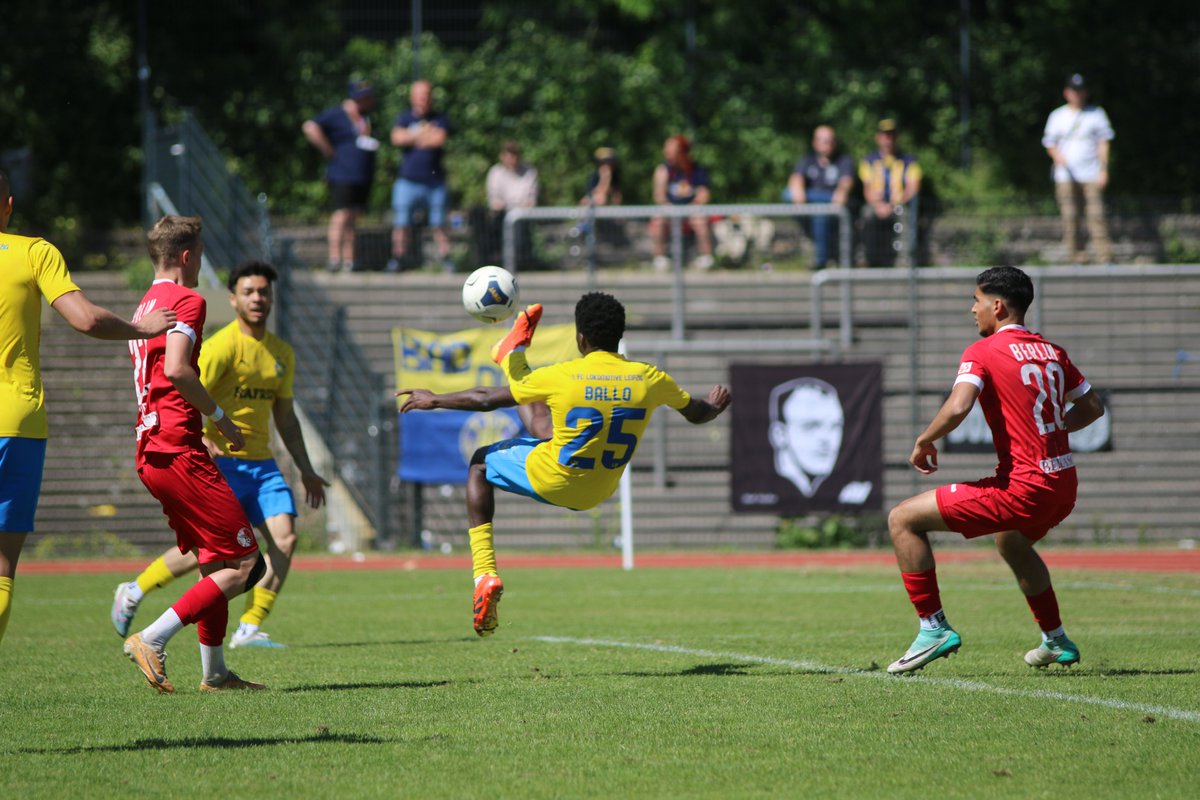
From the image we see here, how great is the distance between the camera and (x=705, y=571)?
16.3m

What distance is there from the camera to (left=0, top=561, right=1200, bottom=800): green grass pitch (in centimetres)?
564

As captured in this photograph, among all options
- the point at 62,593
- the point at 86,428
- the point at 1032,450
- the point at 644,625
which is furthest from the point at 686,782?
the point at 86,428

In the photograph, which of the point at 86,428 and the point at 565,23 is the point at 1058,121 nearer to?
the point at 565,23

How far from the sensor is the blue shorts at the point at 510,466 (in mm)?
8562

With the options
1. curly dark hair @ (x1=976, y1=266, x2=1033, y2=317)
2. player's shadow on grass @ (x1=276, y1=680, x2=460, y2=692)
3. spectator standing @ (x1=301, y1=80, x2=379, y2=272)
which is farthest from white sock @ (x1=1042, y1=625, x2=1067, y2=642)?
spectator standing @ (x1=301, y1=80, x2=379, y2=272)

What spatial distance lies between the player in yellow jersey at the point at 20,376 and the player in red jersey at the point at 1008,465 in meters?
4.03

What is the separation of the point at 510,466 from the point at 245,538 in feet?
5.40

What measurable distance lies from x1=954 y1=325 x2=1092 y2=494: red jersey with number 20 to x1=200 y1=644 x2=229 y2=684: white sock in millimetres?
4114

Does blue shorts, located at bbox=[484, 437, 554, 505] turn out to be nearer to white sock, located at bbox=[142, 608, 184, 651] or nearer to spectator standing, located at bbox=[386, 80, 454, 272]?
white sock, located at bbox=[142, 608, 184, 651]

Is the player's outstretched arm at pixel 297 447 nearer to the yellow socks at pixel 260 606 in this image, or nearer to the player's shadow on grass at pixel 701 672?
the yellow socks at pixel 260 606

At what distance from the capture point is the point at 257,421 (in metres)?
10.1

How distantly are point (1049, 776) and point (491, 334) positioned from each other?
14.3 meters

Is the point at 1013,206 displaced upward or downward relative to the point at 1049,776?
upward

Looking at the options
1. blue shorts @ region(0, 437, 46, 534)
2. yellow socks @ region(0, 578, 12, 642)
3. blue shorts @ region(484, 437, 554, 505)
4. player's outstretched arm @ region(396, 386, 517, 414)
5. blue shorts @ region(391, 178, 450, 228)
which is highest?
blue shorts @ region(391, 178, 450, 228)
